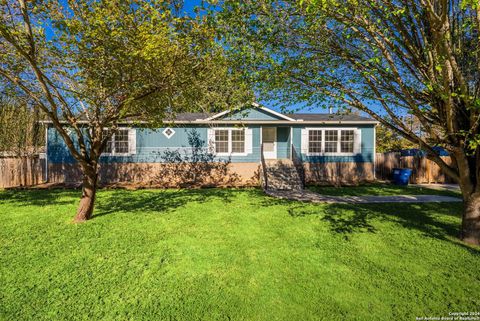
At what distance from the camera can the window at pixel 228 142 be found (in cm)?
1470

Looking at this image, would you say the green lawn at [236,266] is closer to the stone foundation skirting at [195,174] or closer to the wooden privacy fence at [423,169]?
the stone foundation skirting at [195,174]

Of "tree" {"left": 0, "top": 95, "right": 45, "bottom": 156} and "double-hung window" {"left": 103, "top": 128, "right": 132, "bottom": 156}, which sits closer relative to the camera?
"tree" {"left": 0, "top": 95, "right": 45, "bottom": 156}

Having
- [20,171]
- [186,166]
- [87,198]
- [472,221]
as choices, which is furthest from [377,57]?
[20,171]

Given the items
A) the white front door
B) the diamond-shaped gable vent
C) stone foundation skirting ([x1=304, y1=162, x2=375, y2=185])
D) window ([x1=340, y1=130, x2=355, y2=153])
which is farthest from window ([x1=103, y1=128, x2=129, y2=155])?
window ([x1=340, y1=130, x2=355, y2=153])

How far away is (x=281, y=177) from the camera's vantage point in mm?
12781

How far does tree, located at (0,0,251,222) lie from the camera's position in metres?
5.07

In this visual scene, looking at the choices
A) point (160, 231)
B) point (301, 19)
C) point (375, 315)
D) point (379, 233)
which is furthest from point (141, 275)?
point (301, 19)

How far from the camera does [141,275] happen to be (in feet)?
12.6

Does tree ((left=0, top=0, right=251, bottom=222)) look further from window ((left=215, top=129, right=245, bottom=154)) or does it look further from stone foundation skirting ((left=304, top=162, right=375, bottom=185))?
stone foundation skirting ((left=304, top=162, right=375, bottom=185))

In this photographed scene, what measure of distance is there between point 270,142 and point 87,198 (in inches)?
456

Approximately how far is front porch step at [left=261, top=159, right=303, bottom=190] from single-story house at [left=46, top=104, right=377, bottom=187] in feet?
1.32

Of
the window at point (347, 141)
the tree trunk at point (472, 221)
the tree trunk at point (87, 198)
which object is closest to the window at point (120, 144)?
the tree trunk at point (87, 198)

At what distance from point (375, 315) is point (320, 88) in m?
4.66

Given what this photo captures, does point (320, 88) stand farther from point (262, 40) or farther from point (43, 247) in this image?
point (43, 247)
